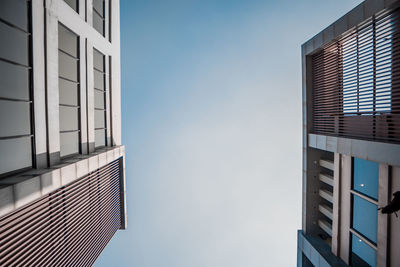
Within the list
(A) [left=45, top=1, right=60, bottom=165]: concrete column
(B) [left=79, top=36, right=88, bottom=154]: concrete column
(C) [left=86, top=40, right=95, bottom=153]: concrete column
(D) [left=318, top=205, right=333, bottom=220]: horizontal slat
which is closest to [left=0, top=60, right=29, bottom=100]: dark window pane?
(A) [left=45, top=1, right=60, bottom=165]: concrete column

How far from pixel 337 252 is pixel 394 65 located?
13.7 meters

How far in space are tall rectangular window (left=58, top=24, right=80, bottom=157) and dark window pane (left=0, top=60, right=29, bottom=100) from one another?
245cm

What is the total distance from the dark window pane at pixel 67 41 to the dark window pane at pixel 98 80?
2.71 m

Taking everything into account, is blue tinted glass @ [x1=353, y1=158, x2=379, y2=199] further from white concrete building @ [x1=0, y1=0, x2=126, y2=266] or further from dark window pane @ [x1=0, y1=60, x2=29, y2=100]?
dark window pane @ [x1=0, y1=60, x2=29, y2=100]

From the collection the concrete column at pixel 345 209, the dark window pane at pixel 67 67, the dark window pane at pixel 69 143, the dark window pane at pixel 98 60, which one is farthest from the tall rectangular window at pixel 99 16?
the concrete column at pixel 345 209

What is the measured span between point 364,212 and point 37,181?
63.0ft

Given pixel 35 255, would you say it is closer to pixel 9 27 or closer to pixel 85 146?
pixel 85 146

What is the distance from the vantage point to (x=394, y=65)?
37.0ft

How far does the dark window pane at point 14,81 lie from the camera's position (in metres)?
9.03

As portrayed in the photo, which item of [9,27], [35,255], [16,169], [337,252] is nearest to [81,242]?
[35,255]

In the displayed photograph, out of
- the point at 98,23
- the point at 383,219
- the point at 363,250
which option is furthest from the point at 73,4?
the point at 363,250

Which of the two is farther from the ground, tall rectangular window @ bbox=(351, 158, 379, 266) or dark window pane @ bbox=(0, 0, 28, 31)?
dark window pane @ bbox=(0, 0, 28, 31)

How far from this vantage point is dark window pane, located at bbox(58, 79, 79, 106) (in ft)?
41.9

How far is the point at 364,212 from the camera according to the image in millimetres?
13688
